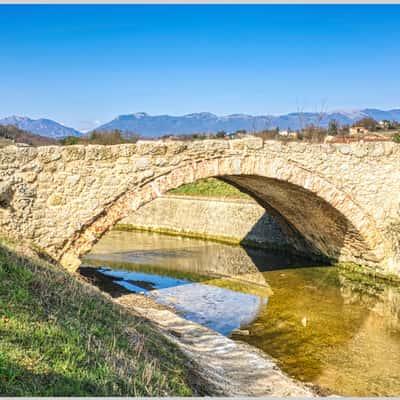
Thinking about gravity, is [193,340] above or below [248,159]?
below

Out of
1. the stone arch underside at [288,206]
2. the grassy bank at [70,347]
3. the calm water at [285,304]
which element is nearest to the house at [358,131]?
the calm water at [285,304]

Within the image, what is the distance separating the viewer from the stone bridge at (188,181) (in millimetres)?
8844

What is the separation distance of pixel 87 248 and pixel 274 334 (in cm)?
388

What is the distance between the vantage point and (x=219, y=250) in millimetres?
16281

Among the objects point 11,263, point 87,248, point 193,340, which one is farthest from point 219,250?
point 11,263

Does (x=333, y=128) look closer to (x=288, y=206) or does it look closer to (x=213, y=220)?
(x=213, y=220)

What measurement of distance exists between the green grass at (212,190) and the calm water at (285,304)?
269 cm

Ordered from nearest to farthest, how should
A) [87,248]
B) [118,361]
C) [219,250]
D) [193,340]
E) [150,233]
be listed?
[118,361] < [193,340] < [87,248] < [219,250] < [150,233]

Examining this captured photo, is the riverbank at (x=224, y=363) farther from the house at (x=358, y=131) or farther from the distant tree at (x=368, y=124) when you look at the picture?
the distant tree at (x=368, y=124)

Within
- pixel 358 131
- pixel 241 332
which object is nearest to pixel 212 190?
pixel 241 332

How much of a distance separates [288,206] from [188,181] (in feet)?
15.3

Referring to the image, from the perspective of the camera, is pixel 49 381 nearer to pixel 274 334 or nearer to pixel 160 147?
pixel 274 334

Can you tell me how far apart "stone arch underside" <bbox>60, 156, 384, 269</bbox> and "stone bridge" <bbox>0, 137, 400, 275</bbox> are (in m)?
0.02

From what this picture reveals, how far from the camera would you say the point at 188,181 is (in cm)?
977
